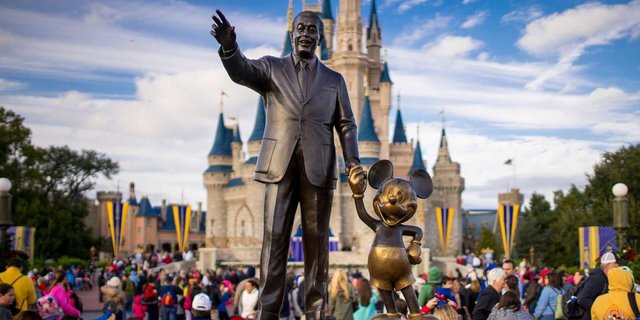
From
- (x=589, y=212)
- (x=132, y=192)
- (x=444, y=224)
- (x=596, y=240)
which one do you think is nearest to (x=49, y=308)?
(x=596, y=240)

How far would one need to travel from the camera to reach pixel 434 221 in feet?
200

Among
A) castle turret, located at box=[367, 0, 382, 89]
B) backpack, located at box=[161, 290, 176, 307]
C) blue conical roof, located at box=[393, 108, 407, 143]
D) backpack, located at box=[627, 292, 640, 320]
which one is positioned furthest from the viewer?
blue conical roof, located at box=[393, 108, 407, 143]

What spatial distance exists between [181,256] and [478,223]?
53.1 metres

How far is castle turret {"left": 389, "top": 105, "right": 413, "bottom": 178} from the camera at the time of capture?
64875mm

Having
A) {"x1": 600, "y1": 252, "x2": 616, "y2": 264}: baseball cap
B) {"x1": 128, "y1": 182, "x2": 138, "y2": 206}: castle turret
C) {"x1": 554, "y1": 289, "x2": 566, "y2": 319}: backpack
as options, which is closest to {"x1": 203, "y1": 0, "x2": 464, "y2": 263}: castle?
{"x1": 128, "y1": 182, "x2": 138, "y2": 206}: castle turret

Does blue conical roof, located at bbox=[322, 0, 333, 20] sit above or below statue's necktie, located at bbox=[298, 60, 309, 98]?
above

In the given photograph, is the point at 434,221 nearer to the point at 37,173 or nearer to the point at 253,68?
the point at 37,173

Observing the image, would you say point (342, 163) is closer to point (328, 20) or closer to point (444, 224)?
point (444, 224)

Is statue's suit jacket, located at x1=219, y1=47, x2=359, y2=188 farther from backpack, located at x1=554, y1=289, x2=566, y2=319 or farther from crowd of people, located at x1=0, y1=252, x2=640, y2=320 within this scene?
backpack, located at x1=554, y1=289, x2=566, y2=319

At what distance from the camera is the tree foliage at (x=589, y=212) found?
1145 inches

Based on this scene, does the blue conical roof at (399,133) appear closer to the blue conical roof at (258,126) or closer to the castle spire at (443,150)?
the castle spire at (443,150)

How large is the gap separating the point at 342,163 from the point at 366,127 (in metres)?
4.35

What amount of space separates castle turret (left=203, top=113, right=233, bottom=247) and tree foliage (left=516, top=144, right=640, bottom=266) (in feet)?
71.2

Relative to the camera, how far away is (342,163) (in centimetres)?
5419
